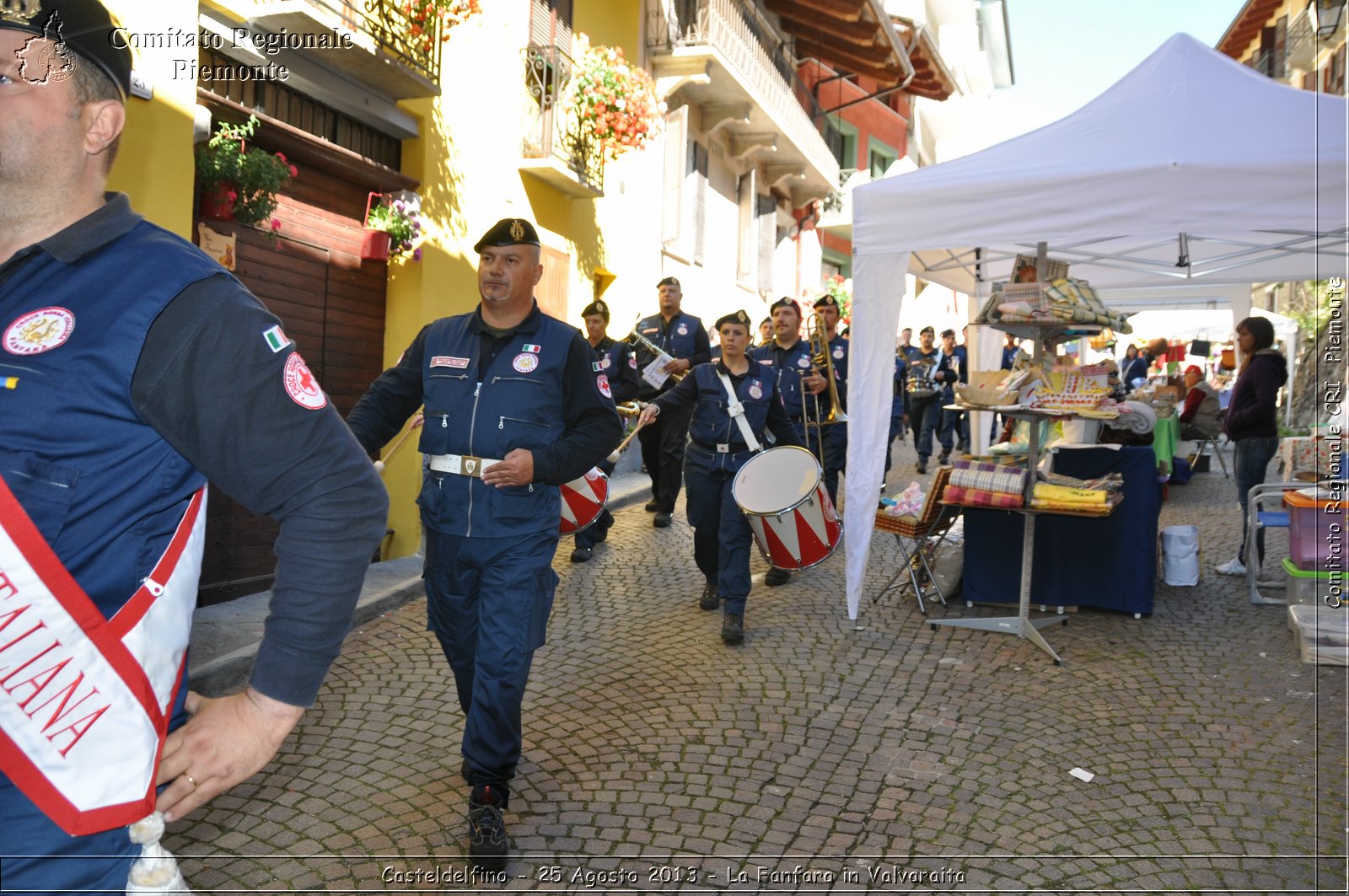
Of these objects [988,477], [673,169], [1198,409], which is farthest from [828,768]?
[673,169]

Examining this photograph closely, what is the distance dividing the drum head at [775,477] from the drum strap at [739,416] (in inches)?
10.2

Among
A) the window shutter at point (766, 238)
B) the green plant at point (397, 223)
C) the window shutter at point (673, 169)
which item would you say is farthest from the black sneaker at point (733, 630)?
the window shutter at point (766, 238)

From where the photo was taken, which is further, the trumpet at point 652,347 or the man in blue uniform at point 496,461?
the trumpet at point 652,347

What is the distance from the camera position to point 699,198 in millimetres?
17984

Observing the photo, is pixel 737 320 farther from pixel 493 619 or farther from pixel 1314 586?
pixel 1314 586

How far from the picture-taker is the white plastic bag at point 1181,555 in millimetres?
7969

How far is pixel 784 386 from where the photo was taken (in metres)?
8.82

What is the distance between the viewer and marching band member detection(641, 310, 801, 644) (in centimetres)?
671

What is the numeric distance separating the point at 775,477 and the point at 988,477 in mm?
1323

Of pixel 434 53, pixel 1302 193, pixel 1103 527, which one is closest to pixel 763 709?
pixel 1103 527

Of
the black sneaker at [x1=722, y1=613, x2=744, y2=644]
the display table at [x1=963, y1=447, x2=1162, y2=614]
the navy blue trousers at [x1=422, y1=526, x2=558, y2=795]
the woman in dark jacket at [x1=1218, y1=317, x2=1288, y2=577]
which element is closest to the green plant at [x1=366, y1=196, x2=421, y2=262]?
the black sneaker at [x1=722, y1=613, x2=744, y2=644]

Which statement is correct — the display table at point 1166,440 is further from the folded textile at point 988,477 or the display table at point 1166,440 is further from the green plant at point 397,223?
the green plant at point 397,223

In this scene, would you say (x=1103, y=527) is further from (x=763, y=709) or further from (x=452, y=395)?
(x=452, y=395)

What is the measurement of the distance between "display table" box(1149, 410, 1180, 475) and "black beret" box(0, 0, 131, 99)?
1210 cm
